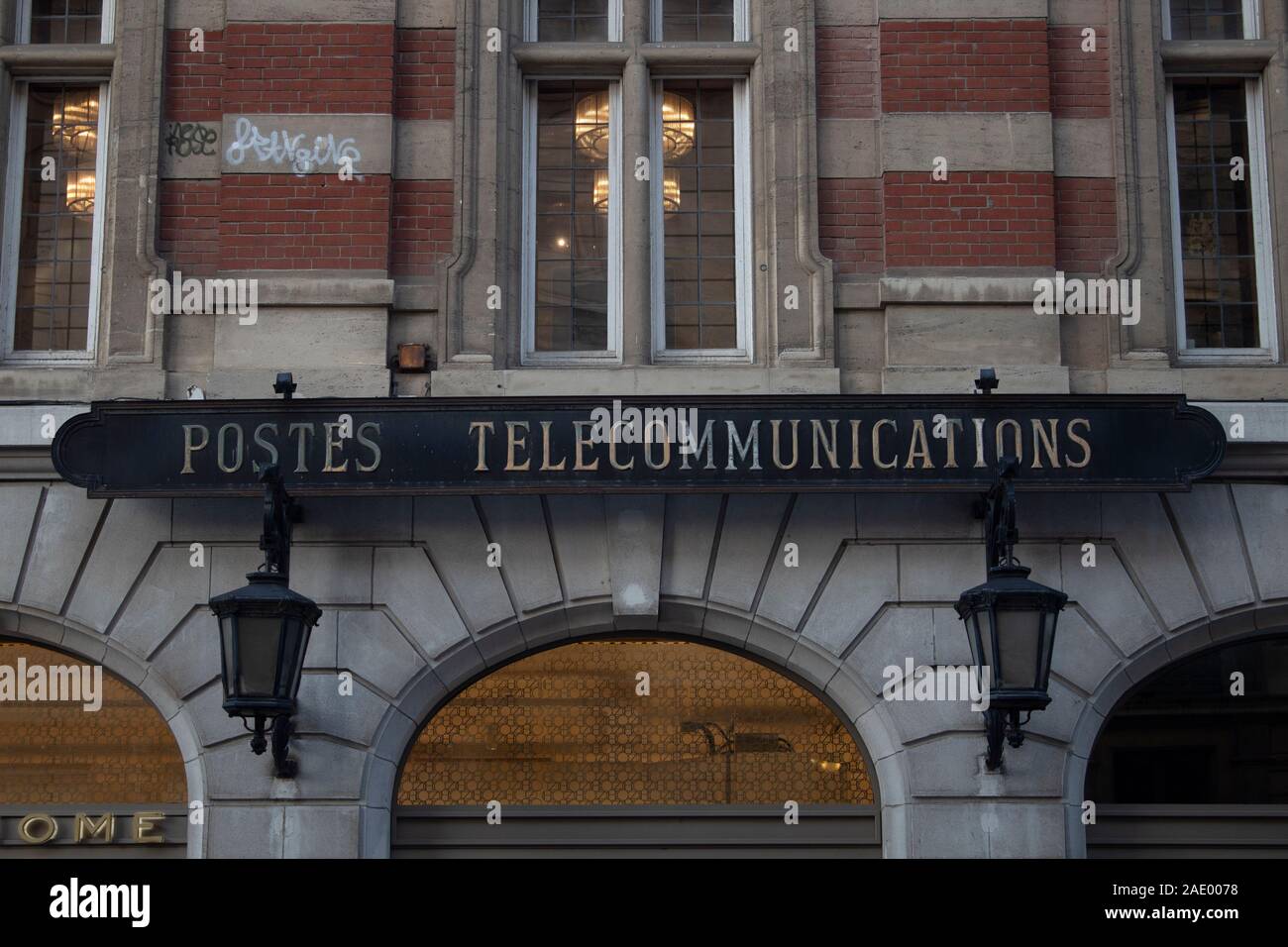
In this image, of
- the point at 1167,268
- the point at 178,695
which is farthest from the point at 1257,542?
the point at 178,695

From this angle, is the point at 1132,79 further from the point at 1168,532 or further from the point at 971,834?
the point at 971,834

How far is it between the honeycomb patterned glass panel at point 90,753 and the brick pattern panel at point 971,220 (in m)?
5.34

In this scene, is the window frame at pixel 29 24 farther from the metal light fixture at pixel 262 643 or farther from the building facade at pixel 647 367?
the metal light fixture at pixel 262 643

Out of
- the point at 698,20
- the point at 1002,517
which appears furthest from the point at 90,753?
the point at 698,20

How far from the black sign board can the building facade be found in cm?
14

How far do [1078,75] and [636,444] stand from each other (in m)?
3.83

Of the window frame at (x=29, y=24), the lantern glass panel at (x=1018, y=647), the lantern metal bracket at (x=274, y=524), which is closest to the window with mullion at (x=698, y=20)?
the window frame at (x=29, y=24)

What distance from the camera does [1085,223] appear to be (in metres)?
11.1

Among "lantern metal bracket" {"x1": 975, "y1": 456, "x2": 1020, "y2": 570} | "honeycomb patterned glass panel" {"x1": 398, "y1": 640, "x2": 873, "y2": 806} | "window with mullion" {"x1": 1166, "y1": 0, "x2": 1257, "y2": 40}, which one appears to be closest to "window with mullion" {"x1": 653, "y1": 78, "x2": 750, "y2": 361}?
"lantern metal bracket" {"x1": 975, "y1": 456, "x2": 1020, "y2": 570}

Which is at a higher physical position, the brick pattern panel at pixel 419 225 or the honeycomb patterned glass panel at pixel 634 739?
the brick pattern panel at pixel 419 225

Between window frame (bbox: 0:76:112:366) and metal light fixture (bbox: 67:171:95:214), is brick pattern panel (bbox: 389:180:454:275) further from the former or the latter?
metal light fixture (bbox: 67:171:95:214)

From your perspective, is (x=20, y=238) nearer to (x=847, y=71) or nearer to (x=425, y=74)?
(x=425, y=74)

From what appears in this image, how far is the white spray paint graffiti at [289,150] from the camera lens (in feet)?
36.2

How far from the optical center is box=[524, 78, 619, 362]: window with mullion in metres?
11.3
